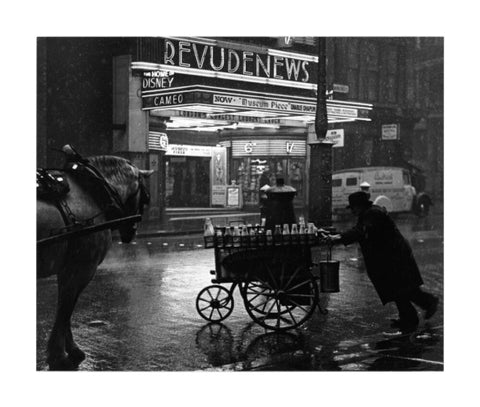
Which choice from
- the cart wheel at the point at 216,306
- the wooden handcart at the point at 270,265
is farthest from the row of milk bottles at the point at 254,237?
the cart wheel at the point at 216,306

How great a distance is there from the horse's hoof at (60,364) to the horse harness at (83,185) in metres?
1.20

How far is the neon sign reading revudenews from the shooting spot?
21703mm

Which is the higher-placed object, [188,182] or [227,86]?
[227,86]

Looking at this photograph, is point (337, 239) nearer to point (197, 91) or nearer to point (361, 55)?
point (197, 91)

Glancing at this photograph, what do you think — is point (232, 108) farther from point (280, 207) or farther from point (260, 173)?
point (280, 207)

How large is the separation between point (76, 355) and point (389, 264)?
350 cm

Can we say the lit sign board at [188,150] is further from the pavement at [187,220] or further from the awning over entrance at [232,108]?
the pavement at [187,220]

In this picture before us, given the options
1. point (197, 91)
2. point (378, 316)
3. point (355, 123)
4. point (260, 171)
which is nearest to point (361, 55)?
point (355, 123)

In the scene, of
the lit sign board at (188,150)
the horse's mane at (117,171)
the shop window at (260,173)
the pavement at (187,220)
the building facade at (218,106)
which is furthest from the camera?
the shop window at (260,173)

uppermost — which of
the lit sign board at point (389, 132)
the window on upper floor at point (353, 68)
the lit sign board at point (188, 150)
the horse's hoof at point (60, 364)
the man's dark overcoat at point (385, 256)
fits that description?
the window on upper floor at point (353, 68)

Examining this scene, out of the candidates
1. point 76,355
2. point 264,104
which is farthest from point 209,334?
point 264,104

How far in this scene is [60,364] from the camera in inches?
251

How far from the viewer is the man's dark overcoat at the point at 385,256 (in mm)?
7793

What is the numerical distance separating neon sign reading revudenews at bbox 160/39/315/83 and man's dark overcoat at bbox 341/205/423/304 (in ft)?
48.9
